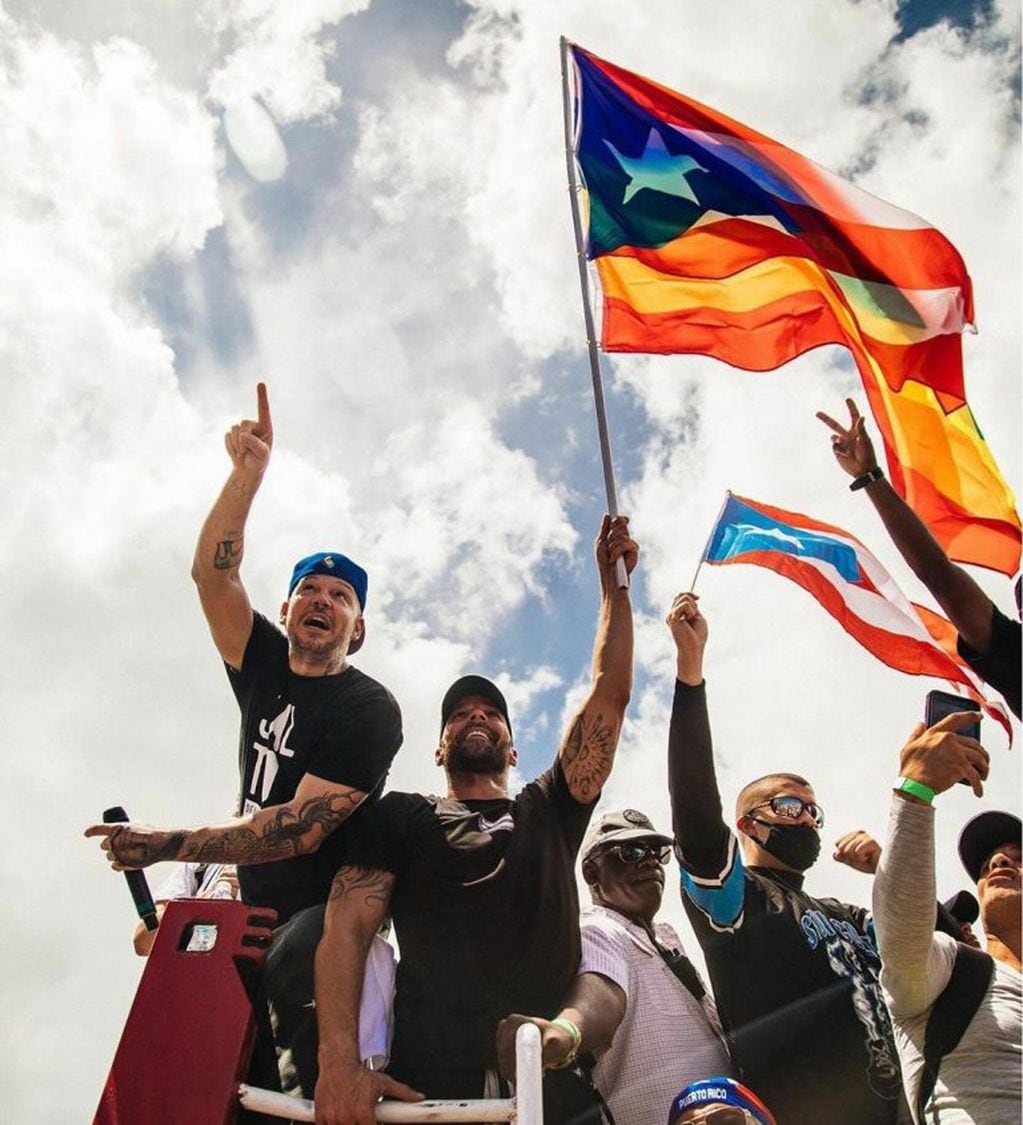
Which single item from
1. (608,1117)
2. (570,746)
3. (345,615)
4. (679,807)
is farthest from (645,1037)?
(345,615)

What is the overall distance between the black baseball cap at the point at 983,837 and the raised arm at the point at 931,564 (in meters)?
1.01

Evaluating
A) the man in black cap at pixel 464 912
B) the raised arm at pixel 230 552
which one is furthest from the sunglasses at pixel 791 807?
the raised arm at pixel 230 552

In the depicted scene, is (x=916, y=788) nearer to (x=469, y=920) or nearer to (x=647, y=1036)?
(x=647, y=1036)

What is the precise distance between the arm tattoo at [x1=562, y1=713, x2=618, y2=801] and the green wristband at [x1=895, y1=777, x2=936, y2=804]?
45.1 inches

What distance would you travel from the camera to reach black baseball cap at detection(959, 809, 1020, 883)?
13.5 ft

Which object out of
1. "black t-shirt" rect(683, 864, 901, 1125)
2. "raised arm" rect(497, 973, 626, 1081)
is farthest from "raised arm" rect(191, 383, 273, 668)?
"black t-shirt" rect(683, 864, 901, 1125)

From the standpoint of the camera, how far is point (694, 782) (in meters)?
4.09

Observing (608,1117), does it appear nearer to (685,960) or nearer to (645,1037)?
(645,1037)

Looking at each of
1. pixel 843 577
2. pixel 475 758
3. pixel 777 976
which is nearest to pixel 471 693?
pixel 475 758

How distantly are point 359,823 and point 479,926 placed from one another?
62 centimetres

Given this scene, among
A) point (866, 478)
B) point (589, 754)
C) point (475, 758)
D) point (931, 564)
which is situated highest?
point (866, 478)

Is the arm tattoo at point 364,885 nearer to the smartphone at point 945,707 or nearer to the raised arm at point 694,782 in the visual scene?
the raised arm at point 694,782

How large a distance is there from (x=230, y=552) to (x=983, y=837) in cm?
355

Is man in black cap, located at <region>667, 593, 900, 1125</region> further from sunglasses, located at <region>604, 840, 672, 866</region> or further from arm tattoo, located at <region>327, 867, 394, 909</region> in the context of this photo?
arm tattoo, located at <region>327, 867, 394, 909</region>
